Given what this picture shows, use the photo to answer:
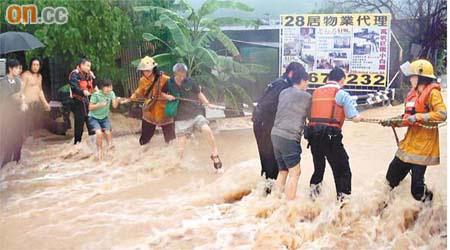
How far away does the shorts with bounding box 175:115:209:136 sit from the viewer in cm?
271

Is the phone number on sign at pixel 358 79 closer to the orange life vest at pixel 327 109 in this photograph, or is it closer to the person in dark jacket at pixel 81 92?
the orange life vest at pixel 327 109

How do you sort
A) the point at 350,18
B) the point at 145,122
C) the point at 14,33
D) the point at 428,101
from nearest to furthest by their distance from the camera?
the point at 428,101 → the point at 350,18 → the point at 14,33 → the point at 145,122

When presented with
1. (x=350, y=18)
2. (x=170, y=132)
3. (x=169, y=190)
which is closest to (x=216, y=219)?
(x=169, y=190)

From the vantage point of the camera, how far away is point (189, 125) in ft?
9.02

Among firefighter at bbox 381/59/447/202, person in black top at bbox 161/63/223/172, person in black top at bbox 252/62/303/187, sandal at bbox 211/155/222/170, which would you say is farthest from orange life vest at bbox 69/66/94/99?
firefighter at bbox 381/59/447/202

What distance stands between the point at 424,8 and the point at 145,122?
138 cm

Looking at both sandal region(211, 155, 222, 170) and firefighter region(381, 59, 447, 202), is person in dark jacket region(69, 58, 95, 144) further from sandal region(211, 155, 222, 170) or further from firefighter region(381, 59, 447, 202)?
firefighter region(381, 59, 447, 202)

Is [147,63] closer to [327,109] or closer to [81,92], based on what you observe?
[81,92]

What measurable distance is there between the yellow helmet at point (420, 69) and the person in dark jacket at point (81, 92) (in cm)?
145

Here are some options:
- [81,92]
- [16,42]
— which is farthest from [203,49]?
[16,42]

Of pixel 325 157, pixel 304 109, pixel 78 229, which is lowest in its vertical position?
pixel 78 229

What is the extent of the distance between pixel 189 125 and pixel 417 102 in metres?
1.07

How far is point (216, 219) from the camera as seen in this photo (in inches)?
98.3

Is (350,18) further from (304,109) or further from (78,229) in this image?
(78,229)
